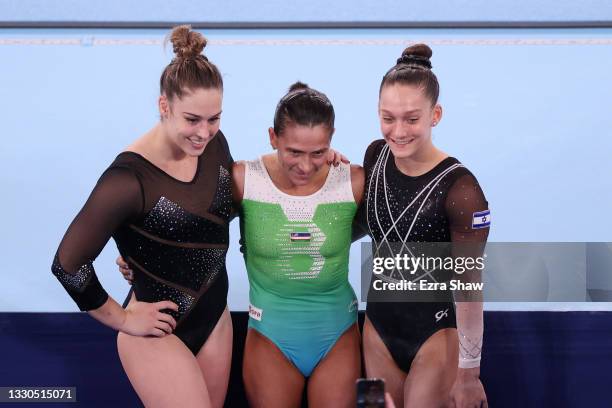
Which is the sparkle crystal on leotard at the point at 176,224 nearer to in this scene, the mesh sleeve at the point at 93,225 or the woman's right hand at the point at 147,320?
the mesh sleeve at the point at 93,225

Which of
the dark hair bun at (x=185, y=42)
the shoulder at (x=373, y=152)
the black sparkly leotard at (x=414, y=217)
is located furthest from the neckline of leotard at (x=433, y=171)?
the dark hair bun at (x=185, y=42)

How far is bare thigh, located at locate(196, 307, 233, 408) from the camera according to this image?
9.88ft

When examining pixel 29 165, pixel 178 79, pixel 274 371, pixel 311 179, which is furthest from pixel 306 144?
pixel 29 165

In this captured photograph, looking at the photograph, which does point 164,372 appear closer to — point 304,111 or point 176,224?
point 176,224

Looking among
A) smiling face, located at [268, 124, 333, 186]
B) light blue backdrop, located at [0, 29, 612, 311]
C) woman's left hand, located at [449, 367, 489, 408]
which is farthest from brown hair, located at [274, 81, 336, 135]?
light blue backdrop, located at [0, 29, 612, 311]

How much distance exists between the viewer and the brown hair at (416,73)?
285 centimetres

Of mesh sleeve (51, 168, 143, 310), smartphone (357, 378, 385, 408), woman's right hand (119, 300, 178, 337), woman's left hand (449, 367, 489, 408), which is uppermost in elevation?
mesh sleeve (51, 168, 143, 310)

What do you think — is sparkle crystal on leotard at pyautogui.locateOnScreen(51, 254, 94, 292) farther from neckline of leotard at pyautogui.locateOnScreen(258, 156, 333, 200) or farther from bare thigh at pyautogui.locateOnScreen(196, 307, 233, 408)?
neckline of leotard at pyautogui.locateOnScreen(258, 156, 333, 200)

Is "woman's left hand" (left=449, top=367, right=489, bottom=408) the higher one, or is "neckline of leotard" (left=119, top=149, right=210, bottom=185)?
"neckline of leotard" (left=119, top=149, right=210, bottom=185)

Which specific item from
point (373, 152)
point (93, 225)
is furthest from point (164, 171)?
point (373, 152)

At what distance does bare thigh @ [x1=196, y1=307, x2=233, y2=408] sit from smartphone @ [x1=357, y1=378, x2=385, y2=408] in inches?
43.8

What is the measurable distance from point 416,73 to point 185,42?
0.68m

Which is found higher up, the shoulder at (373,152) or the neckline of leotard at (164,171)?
the shoulder at (373,152)

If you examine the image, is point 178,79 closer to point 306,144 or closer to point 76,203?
point 306,144
